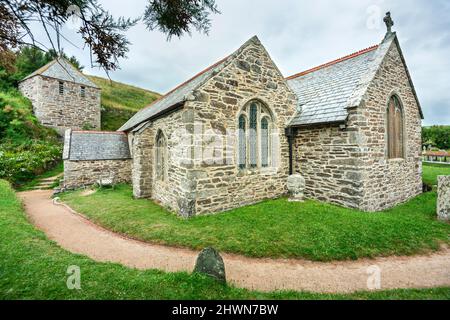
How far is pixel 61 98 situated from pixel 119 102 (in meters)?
14.0

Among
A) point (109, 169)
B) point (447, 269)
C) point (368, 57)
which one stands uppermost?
point (368, 57)

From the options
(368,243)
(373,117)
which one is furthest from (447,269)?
(373,117)

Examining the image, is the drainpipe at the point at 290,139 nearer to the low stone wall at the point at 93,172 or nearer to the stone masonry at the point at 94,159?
the stone masonry at the point at 94,159

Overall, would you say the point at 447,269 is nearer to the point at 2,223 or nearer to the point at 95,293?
the point at 95,293

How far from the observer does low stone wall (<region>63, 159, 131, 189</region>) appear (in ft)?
43.1

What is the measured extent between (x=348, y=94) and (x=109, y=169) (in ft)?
50.4

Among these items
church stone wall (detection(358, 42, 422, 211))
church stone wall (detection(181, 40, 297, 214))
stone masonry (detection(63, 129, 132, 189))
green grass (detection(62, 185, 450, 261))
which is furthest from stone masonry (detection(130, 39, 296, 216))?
stone masonry (detection(63, 129, 132, 189))

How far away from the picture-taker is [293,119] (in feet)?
32.0

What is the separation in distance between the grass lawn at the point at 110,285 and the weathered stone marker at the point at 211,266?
0.12 m

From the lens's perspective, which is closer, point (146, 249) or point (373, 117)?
point (146, 249)

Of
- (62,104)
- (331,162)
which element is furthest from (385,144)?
(62,104)

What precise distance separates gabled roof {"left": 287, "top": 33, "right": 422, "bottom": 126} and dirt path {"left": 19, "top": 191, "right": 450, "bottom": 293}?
514 centimetres

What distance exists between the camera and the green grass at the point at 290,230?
533cm

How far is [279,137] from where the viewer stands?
31.0 ft
